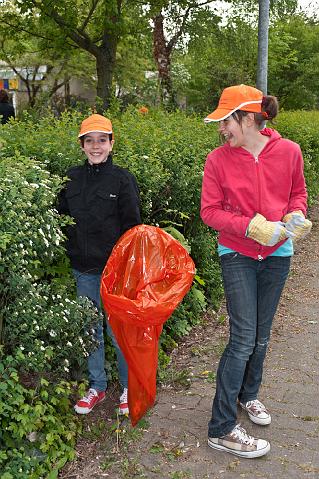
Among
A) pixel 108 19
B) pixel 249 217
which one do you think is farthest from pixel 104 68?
pixel 249 217

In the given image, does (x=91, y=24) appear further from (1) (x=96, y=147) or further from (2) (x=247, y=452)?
(2) (x=247, y=452)

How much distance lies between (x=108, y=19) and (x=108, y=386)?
36.8 feet

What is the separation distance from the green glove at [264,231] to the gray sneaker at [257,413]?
118 centimetres

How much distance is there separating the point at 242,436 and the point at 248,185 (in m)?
1.40

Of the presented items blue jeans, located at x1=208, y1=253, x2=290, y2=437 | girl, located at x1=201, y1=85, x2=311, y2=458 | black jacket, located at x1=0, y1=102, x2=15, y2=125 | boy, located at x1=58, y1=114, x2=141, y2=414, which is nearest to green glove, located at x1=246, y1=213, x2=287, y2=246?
girl, located at x1=201, y1=85, x2=311, y2=458

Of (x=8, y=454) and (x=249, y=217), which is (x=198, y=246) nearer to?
(x=249, y=217)

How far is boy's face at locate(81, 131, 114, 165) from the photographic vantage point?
370 cm

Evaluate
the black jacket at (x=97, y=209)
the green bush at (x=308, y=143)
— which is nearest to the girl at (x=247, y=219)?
the black jacket at (x=97, y=209)

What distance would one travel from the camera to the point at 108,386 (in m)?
4.25

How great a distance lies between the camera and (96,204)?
3.68 m

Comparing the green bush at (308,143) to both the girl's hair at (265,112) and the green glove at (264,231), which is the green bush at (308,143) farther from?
the green glove at (264,231)

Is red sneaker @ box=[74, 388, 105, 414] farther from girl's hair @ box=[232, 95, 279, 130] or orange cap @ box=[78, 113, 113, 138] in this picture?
girl's hair @ box=[232, 95, 279, 130]

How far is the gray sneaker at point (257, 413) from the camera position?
12.7ft

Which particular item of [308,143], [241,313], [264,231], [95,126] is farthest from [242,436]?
[308,143]
